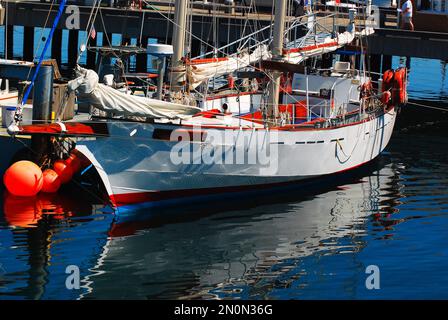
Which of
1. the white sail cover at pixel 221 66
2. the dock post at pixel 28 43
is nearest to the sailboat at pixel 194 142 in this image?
the white sail cover at pixel 221 66

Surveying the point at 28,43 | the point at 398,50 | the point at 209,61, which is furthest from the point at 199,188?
the point at 28,43

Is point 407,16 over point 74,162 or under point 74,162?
over

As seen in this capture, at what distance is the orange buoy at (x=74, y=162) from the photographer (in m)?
30.3

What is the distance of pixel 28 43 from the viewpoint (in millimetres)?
61562

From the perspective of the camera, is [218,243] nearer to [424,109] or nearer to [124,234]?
[124,234]

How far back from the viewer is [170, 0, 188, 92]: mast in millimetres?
29328

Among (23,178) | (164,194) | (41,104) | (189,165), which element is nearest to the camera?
(189,165)

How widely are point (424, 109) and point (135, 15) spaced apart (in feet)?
56.4

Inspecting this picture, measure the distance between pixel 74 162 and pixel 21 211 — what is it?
9.82 ft

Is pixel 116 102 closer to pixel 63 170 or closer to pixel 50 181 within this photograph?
pixel 63 170

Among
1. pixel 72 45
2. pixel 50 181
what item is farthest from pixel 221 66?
pixel 72 45

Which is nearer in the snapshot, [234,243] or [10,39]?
[234,243]

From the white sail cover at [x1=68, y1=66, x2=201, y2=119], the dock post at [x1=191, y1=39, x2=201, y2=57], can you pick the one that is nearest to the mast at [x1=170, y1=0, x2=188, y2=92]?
the white sail cover at [x1=68, y1=66, x2=201, y2=119]

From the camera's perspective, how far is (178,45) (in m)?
29.7
